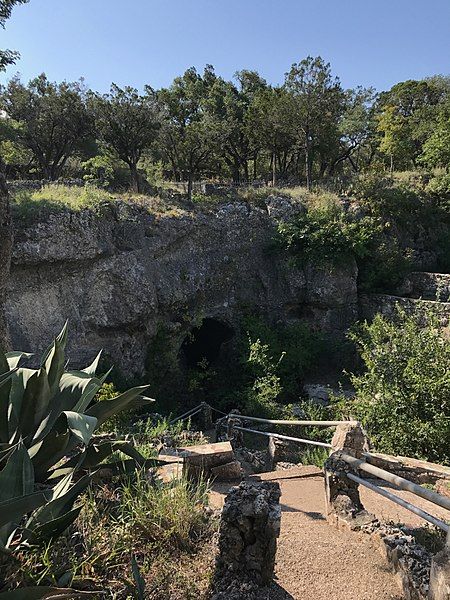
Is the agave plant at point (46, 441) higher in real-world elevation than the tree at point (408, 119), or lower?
lower

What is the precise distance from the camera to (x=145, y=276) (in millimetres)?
11914

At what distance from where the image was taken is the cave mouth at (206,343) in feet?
48.7

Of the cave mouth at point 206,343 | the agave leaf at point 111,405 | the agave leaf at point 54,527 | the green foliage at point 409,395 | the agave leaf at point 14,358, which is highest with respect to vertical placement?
the agave leaf at point 14,358

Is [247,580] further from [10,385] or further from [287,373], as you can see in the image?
[287,373]

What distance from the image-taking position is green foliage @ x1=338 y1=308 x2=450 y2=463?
674 centimetres

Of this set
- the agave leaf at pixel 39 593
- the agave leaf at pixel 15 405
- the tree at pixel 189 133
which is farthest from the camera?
the tree at pixel 189 133

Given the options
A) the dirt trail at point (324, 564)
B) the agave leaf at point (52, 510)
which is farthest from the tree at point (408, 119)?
the agave leaf at point (52, 510)

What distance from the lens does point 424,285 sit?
15438mm

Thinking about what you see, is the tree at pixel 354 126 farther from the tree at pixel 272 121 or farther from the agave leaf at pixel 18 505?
the agave leaf at pixel 18 505

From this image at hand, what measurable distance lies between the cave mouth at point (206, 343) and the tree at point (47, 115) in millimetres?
10854

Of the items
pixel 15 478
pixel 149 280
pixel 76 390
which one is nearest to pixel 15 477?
pixel 15 478

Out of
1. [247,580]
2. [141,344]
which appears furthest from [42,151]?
[247,580]

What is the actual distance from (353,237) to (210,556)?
13.7 metres

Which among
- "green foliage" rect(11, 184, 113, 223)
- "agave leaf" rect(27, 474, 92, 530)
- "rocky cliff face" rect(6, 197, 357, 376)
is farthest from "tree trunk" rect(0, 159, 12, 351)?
"green foliage" rect(11, 184, 113, 223)
